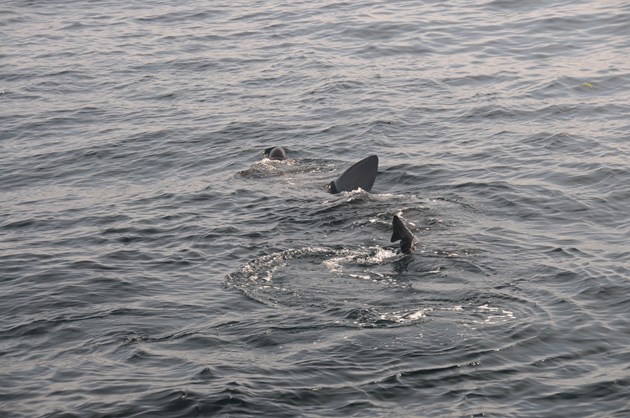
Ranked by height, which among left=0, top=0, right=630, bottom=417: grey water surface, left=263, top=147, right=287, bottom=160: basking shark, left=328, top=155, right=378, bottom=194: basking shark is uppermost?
left=328, top=155, right=378, bottom=194: basking shark

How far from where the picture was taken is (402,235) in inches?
516

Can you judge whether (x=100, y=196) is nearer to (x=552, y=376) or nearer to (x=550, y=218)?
(x=550, y=218)

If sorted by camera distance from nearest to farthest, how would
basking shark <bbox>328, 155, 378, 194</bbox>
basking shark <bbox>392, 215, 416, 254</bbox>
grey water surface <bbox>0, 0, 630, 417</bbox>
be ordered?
1. grey water surface <bbox>0, 0, 630, 417</bbox>
2. basking shark <bbox>392, 215, 416, 254</bbox>
3. basking shark <bbox>328, 155, 378, 194</bbox>

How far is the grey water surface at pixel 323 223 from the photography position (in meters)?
10.7

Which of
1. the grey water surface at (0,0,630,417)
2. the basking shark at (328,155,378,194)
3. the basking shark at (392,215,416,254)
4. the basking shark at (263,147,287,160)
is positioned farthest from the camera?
the basking shark at (263,147,287,160)

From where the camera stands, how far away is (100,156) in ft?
63.6

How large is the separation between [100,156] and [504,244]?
874cm

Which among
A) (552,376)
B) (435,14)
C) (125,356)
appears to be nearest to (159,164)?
(125,356)

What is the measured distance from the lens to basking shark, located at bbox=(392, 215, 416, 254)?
13039mm

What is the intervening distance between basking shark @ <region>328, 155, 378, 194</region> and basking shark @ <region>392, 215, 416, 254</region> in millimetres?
2722

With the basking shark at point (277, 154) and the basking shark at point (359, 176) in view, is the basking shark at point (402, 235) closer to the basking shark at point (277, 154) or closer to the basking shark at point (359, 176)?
the basking shark at point (359, 176)

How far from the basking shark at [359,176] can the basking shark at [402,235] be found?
2.72 metres

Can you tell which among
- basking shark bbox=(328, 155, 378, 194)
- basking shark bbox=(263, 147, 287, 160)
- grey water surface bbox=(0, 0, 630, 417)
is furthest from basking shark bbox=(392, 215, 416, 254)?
basking shark bbox=(263, 147, 287, 160)

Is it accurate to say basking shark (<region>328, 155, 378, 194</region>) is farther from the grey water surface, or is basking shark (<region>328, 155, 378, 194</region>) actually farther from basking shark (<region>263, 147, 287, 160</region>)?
basking shark (<region>263, 147, 287, 160</region>)
